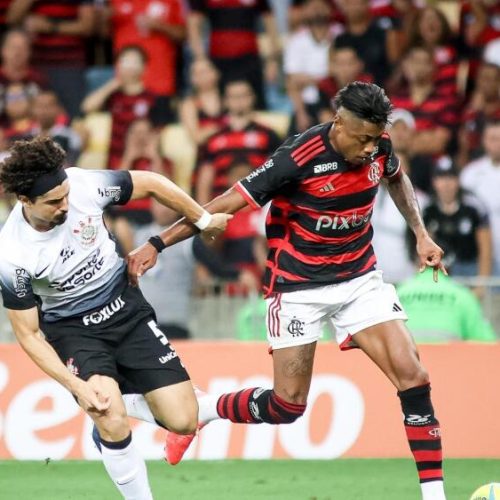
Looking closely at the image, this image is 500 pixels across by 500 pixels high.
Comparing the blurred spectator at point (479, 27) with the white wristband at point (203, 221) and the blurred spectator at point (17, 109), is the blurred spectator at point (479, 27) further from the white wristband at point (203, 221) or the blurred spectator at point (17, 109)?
the white wristband at point (203, 221)

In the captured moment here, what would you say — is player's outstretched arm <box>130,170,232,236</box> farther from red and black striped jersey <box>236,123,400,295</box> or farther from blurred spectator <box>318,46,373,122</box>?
blurred spectator <box>318,46,373,122</box>

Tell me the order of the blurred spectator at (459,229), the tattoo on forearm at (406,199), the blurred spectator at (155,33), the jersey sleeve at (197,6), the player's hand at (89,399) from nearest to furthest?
the player's hand at (89,399) → the tattoo on forearm at (406,199) → the blurred spectator at (459,229) → the blurred spectator at (155,33) → the jersey sleeve at (197,6)

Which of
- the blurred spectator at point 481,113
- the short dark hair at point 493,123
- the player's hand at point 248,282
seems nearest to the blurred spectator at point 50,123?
the player's hand at point 248,282

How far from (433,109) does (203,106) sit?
2.28 meters

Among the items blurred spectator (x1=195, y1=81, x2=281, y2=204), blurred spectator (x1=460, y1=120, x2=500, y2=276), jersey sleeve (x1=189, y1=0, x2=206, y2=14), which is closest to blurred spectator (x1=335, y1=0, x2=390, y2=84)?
blurred spectator (x1=195, y1=81, x2=281, y2=204)

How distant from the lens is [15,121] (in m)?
13.5

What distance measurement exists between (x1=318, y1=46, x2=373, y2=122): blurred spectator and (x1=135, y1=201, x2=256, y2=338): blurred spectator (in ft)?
7.56

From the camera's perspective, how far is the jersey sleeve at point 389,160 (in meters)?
7.65

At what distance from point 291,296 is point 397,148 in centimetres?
456

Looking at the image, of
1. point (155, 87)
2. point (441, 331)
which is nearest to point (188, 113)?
point (155, 87)

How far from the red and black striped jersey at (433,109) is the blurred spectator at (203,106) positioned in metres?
1.76

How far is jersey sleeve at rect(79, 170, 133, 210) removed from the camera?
23.9ft

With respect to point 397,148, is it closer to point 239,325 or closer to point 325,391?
point 239,325

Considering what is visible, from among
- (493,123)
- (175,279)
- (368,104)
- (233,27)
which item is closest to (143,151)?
(233,27)
